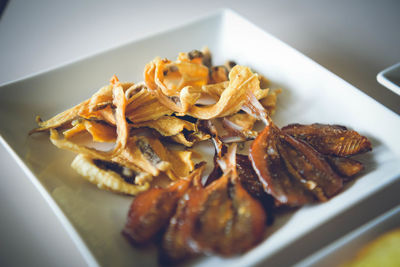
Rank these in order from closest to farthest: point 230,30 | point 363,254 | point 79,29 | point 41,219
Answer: point 363,254
point 41,219
point 230,30
point 79,29

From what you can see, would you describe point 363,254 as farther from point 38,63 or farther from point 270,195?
point 38,63

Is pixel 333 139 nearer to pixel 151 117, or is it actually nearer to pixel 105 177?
pixel 151 117

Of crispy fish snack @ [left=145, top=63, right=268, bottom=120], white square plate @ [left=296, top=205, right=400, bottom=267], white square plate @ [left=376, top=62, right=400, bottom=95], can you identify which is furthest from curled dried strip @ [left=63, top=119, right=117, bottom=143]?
white square plate @ [left=376, top=62, right=400, bottom=95]

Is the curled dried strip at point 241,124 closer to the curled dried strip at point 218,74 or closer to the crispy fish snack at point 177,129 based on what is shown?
the crispy fish snack at point 177,129

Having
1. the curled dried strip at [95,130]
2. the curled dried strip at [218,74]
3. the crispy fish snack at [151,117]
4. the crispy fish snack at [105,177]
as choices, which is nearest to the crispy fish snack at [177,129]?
the crispy fish snack at [151,117]

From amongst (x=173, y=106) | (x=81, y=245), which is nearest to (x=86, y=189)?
(x=81, y=245)

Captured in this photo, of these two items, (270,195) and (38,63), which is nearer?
(270,195)

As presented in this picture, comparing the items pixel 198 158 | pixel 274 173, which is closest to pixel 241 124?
pixel 198 158
